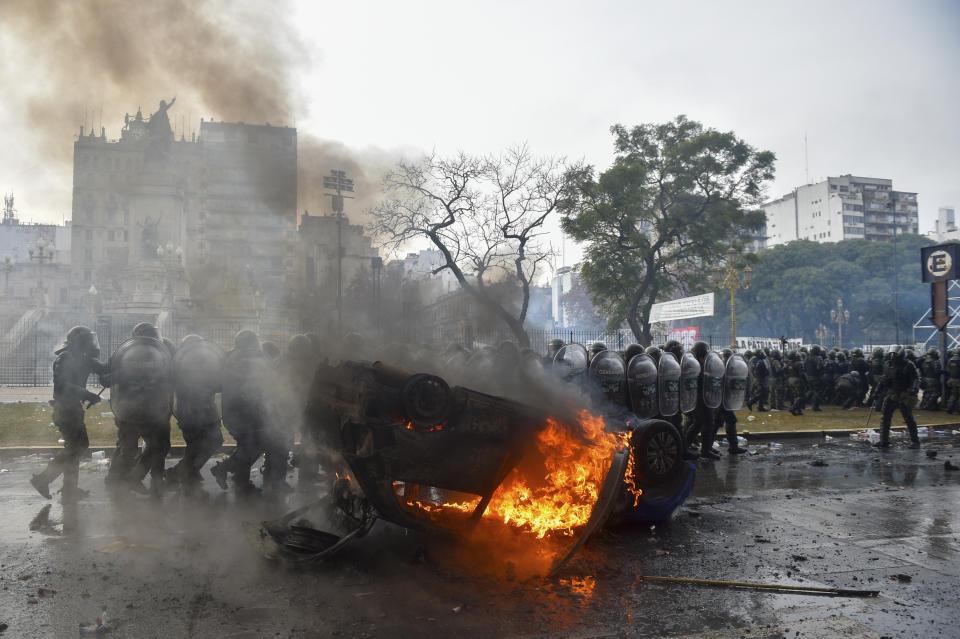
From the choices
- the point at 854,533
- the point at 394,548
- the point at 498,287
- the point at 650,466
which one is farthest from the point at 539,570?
the point at 498,287

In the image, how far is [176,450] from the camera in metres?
10.6

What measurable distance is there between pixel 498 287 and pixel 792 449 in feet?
51.8

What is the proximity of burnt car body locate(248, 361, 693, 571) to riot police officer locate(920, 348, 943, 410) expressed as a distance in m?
17.3

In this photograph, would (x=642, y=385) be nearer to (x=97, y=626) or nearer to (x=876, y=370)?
(x=97, y=626)

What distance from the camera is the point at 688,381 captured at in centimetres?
974

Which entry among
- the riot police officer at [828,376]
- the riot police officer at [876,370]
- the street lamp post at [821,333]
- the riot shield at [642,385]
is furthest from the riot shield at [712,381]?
the street lamp post at [821,333]

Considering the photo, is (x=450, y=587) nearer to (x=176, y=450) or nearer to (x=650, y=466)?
(x=650, y=466)

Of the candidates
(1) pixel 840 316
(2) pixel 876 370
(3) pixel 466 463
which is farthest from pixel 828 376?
(1) pixel 840 316

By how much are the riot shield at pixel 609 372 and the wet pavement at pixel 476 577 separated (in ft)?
7.37

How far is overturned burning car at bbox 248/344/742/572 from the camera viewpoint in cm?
445

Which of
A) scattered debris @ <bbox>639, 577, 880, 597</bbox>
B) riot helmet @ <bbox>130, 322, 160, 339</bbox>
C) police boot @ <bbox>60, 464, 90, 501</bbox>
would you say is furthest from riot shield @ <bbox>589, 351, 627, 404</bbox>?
police boot @ <bbox>60, 464, 90, 501</bbox>

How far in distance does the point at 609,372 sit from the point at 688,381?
1489 mm

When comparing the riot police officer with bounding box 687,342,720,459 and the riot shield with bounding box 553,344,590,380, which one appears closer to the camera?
the riot shield with bounding box 553,344,590,380

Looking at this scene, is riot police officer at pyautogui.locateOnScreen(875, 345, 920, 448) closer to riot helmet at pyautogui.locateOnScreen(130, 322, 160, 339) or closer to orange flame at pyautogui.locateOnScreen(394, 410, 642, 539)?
orange flame at pyautogui.locateOnScreen(394, 410, 642, 539)
